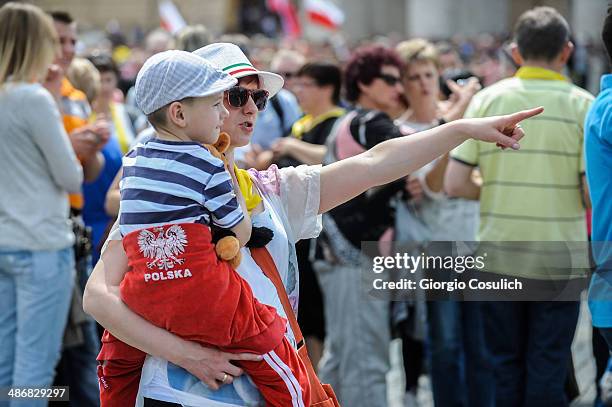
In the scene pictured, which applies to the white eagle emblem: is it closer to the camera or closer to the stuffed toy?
the stuffed toy

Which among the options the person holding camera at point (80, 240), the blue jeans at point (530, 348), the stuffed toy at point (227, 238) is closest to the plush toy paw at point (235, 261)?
the stuffed toy at point (227, 238)

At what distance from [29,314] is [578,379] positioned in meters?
3.75

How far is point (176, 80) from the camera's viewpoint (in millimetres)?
2766

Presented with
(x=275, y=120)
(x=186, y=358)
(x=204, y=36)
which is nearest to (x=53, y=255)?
(x=204, y=36)

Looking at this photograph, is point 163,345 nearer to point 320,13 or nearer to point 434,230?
point 434,230

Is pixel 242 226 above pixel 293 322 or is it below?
above

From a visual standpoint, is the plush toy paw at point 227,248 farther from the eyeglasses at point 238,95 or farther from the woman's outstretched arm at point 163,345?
the eyeglasses at point 238,95

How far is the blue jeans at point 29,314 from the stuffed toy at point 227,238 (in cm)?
225

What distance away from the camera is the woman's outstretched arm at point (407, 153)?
9.84 ft

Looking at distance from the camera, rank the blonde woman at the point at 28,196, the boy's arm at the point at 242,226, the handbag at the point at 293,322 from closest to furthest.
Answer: the boy's arm at the point at 242,226, the handbag at the point at 293,322, the blonde woman at the point at 28,196

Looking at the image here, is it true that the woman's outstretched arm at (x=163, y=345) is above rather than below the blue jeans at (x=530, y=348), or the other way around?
above

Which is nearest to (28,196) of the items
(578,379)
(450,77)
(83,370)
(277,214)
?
(83,370)

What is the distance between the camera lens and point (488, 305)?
507cm

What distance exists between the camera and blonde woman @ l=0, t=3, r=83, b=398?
490cm
